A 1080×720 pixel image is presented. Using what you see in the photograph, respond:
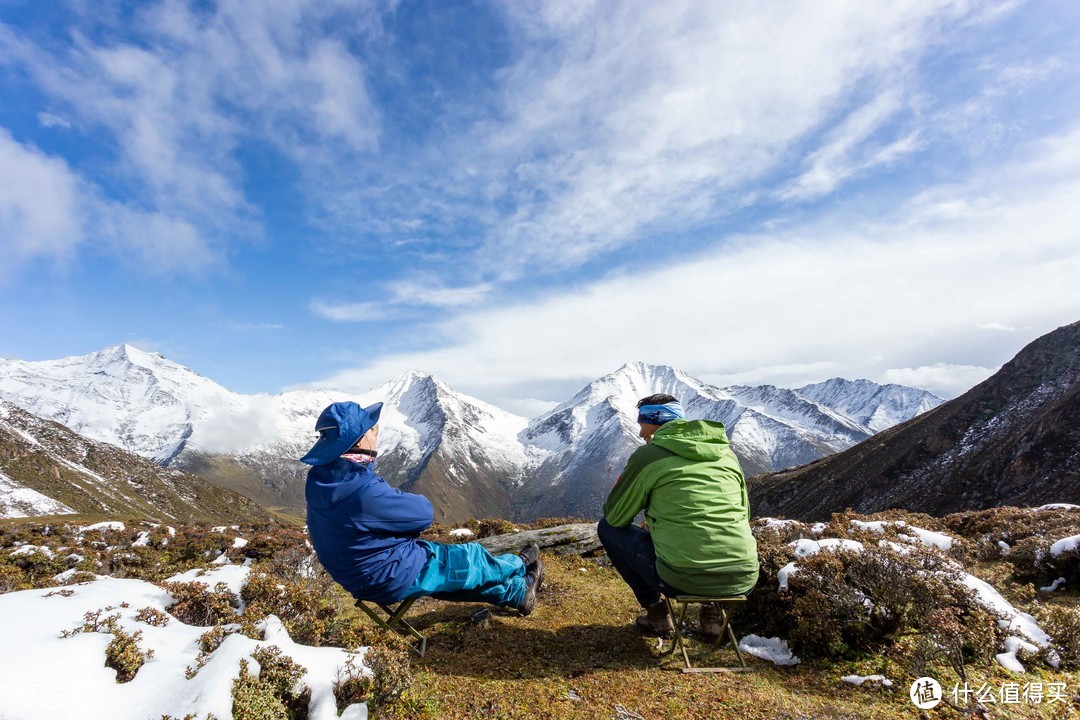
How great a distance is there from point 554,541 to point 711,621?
706 cm

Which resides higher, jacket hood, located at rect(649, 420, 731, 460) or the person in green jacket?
jacket hood, located at rect(649, 420, 731, 460)

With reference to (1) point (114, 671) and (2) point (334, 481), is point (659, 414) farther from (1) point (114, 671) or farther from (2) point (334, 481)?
(1) point (114, 671)

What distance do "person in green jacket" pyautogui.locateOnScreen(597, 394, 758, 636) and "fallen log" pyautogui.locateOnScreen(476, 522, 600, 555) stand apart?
6.45 meters

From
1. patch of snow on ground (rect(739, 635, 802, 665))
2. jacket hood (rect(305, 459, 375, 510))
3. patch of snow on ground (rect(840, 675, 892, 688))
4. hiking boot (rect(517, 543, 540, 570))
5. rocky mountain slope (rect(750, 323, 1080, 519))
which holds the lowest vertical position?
rocky mountain slope (rect(750, 323, 1080, 519))

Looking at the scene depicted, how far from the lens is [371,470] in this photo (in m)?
5.95

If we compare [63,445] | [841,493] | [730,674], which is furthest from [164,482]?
[730,674]

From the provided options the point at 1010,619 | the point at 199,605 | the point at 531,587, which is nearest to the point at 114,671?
the point at 199,605

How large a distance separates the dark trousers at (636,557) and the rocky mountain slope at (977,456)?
56253 millimetres

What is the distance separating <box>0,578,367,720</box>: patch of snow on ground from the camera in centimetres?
328

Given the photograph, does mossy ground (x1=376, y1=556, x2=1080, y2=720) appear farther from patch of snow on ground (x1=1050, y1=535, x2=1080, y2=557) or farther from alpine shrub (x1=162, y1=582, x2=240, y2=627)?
patch of snow on ground (x1=1050, y1=535, x2=1080, y2=557)

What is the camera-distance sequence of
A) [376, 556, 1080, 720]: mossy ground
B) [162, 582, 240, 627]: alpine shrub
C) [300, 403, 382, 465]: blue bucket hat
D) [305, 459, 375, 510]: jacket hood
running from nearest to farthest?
[376, 556, 1080, 720]: mossy ground < [162, 582, 240, 627]: alpine shrub < [305, 459, 375, 510]: jacket hood < [300, 403, 382, 465]: blue bucket hat

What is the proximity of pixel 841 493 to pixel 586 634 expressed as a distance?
82.6 metres

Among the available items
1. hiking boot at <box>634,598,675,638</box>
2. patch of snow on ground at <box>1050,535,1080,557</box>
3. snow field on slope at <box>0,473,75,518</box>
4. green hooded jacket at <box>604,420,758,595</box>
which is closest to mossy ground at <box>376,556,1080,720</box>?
hiking boot at <box>634,598,675,638</box>

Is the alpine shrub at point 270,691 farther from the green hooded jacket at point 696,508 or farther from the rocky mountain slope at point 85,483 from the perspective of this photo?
the rocky mountain slope at point 85,483
